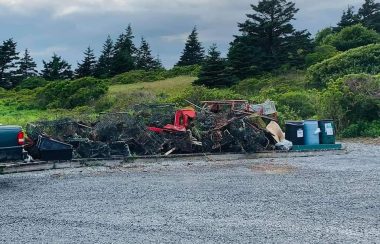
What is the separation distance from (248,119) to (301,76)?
3569 centimetres

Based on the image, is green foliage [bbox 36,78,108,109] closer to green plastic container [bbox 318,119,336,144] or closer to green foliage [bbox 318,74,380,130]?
green foliage [bbox 318,74,380,130]

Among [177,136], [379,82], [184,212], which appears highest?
[379,82]

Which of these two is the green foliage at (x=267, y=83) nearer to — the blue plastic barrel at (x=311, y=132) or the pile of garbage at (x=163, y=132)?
the blue plastic barrel at (x=311, y=132)

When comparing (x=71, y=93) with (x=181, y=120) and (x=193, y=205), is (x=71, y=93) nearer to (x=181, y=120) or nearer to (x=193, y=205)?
(x=181, y=120)

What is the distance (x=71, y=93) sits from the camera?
45.9 m

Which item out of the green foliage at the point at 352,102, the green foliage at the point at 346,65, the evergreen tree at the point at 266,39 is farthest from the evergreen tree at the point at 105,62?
the green foliage at the point at 352,102

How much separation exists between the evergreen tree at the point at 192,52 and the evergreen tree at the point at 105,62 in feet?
32.0

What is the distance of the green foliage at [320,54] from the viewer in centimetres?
5516

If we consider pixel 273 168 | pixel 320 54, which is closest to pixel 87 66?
pixel 320 54

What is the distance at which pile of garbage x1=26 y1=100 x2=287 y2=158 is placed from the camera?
14797mm

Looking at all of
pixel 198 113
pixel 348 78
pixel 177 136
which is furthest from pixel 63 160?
pixel 348 78

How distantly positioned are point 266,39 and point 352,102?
37224mm

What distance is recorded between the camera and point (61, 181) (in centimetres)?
1154

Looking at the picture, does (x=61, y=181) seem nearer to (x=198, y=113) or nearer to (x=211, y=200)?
(x=211, y=200)
